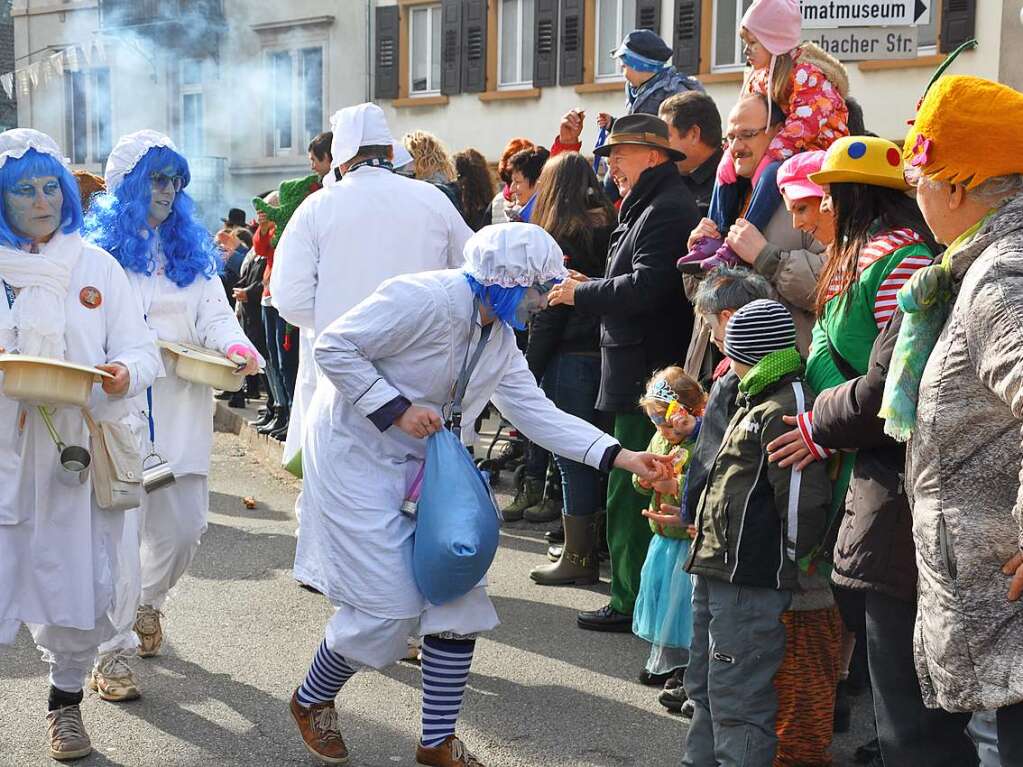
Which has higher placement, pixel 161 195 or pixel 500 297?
pixel 161 195

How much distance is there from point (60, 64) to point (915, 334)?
3178 centimetres

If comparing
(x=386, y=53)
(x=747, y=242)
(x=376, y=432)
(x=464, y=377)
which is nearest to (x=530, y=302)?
(x=464, y=377)

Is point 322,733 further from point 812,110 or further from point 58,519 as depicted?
point 812,110

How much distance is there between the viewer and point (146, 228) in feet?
19.3

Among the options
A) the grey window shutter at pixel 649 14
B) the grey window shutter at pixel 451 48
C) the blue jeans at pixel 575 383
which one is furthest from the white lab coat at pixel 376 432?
the grey window shutter at pixel 451 48

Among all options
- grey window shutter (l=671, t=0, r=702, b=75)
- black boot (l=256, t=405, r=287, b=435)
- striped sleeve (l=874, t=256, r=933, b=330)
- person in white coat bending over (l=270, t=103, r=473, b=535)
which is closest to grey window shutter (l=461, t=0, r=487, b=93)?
grey window shutter (l=671, t=0, r=702, b=75)

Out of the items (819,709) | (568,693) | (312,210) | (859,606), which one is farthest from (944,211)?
(312,210)

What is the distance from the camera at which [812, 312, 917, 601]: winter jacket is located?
3.66 m

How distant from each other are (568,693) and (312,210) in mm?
2410

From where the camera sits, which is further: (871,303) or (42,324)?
(42,324)

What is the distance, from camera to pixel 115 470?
493 cm

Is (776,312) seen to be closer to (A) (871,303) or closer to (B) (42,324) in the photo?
(A) (871,303)

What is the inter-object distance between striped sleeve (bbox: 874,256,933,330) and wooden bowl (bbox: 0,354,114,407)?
2.54m

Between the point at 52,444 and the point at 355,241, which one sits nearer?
the point at 52,444
